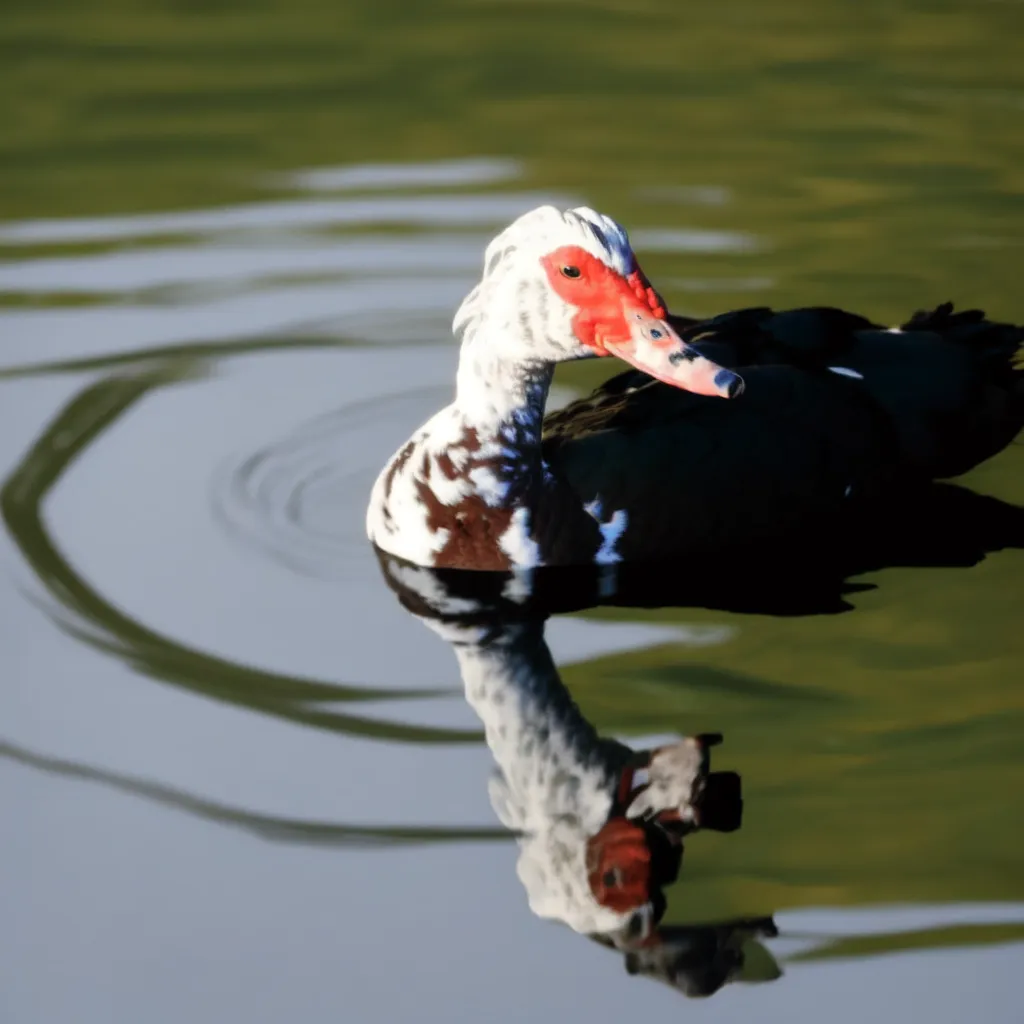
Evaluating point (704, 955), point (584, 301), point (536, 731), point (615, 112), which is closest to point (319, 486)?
point (584, 301)

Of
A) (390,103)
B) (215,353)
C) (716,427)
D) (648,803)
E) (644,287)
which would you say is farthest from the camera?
(390,103)

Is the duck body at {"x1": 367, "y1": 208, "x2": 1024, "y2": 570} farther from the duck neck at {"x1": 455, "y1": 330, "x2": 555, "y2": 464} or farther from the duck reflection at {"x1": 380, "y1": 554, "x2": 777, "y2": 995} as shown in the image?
the duck reflection at {"x1": 380, "y1": 554, "x2": 777, "y2": 995}

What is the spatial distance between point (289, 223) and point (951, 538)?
330 cm

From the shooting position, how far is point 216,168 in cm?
831

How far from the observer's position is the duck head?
4867 mm

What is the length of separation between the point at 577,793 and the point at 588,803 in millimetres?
51

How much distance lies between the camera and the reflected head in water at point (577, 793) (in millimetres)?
3973

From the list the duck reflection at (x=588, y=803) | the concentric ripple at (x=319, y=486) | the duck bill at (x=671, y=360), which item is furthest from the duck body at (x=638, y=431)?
the duck reflection at (x=588, y=803)

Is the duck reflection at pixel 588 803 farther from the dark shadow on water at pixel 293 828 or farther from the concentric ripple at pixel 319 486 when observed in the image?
the concentric ripple at pixel 319 486

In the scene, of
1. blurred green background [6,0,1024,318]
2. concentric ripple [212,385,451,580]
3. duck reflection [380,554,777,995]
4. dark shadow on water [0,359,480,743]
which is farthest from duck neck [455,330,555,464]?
blurred green background [6,0,1024,318]

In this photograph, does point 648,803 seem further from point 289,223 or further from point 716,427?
point 289,223

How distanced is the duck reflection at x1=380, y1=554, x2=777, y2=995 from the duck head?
0.70m

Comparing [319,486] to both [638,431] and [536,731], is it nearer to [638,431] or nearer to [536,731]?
[638,431]

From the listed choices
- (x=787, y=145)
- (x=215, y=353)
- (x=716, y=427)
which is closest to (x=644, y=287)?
(x=716, y=427)
